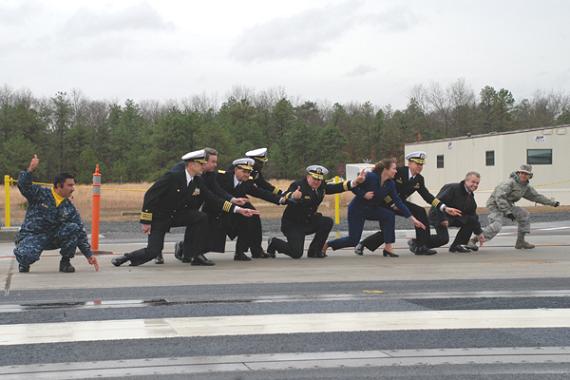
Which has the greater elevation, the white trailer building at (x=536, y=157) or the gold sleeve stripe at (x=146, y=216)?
the white trailer building at (x=536, y=157)

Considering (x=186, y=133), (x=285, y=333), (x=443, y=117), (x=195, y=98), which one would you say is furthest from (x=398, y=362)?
(x=195, y=98)

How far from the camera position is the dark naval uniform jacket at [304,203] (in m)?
11.8

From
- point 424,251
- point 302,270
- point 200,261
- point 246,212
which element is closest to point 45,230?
point 200,261

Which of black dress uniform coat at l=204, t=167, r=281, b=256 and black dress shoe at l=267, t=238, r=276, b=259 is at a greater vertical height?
black dress uniform coat at l=204, t=167, r=281, b=256

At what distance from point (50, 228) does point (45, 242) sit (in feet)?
0.60

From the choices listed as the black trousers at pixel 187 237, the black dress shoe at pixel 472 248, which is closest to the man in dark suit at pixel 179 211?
the black trousers at pixel 187 237

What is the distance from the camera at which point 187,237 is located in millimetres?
10945

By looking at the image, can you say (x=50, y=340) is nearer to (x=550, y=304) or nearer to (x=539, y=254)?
(x=550, y=304)

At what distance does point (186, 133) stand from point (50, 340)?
65629 millimetres

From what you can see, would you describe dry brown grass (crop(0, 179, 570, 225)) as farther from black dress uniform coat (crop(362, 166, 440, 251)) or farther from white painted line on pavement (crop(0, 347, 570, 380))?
white painted line on pavement (crop(0, 347, 570, 380))

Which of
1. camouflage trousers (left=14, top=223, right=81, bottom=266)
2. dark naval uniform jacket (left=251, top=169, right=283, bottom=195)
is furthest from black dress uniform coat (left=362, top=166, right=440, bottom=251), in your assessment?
camouflage trousers (left=14, top=223, right=81, bottom=266)

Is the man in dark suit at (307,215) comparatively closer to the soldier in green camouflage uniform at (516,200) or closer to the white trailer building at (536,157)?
the soldier in green camouflage uniform at (516,200)

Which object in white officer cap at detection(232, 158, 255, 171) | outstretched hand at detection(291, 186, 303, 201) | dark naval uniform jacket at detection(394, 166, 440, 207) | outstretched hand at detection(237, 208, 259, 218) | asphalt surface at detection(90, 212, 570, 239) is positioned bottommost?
asphalt surface at detection(90, 212, 570, 239)

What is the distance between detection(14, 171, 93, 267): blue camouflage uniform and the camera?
32.1 feet
